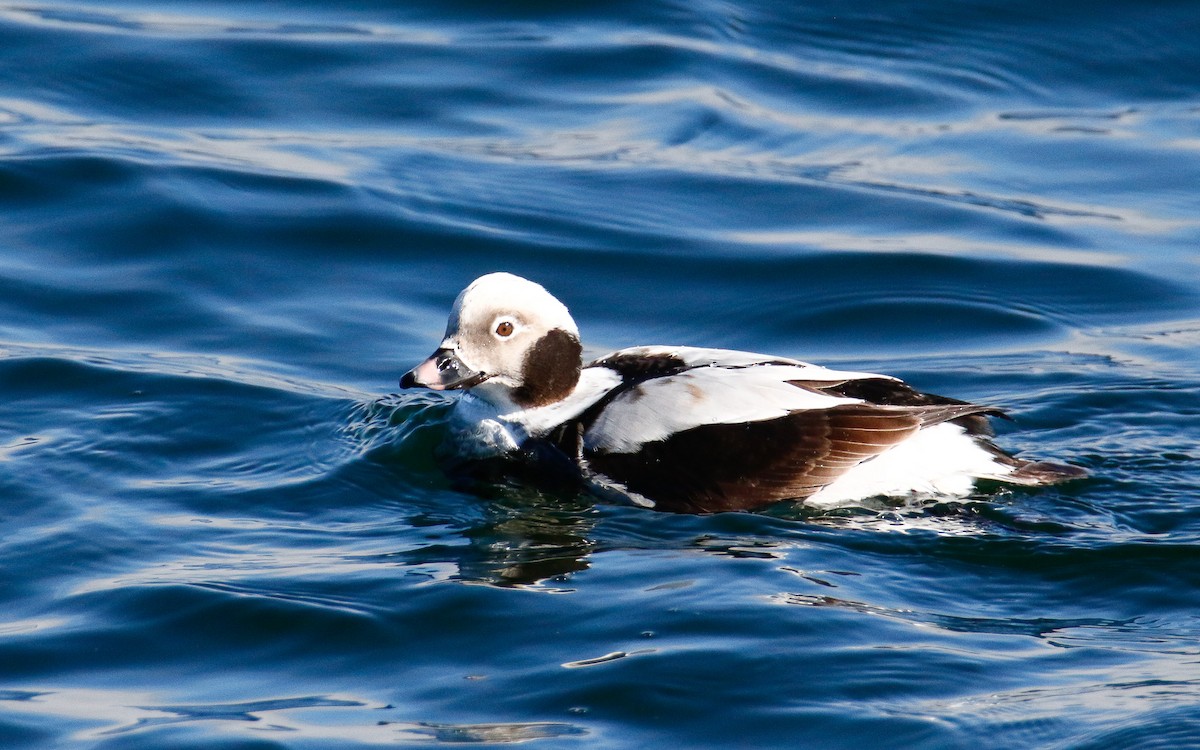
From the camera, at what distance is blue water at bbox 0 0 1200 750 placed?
4727 millimetres

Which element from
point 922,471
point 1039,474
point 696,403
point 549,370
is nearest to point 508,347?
point 549,370

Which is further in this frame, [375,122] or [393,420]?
[375,122]

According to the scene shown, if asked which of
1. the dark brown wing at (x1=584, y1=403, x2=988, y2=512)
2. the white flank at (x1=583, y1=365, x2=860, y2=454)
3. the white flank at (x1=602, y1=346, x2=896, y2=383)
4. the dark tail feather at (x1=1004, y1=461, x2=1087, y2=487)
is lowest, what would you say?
the dark tail feather at (x1=1004, y1=461, x2=1087, y2=487)

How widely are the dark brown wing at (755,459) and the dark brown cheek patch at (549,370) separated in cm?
62

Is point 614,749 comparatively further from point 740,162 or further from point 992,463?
point 740,162

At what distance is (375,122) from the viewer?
11266mm

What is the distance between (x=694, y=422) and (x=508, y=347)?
86 cm

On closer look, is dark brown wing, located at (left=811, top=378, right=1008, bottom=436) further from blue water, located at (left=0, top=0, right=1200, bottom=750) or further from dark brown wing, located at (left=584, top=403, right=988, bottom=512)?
blue water, located at (left=0, top=0, right=1200, bottom=750)

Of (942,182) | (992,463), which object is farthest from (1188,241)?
(992,463)

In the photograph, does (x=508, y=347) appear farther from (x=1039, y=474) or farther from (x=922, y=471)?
(x=1039, y=474)

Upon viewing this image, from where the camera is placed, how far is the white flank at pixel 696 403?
5.89 m

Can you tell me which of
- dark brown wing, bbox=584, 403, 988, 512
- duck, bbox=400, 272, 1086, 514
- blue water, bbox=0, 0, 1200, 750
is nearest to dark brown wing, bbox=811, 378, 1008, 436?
duck, bbox=400, 272, 1086, 514

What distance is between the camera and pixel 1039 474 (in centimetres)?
607

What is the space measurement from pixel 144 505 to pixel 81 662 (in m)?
1.27
